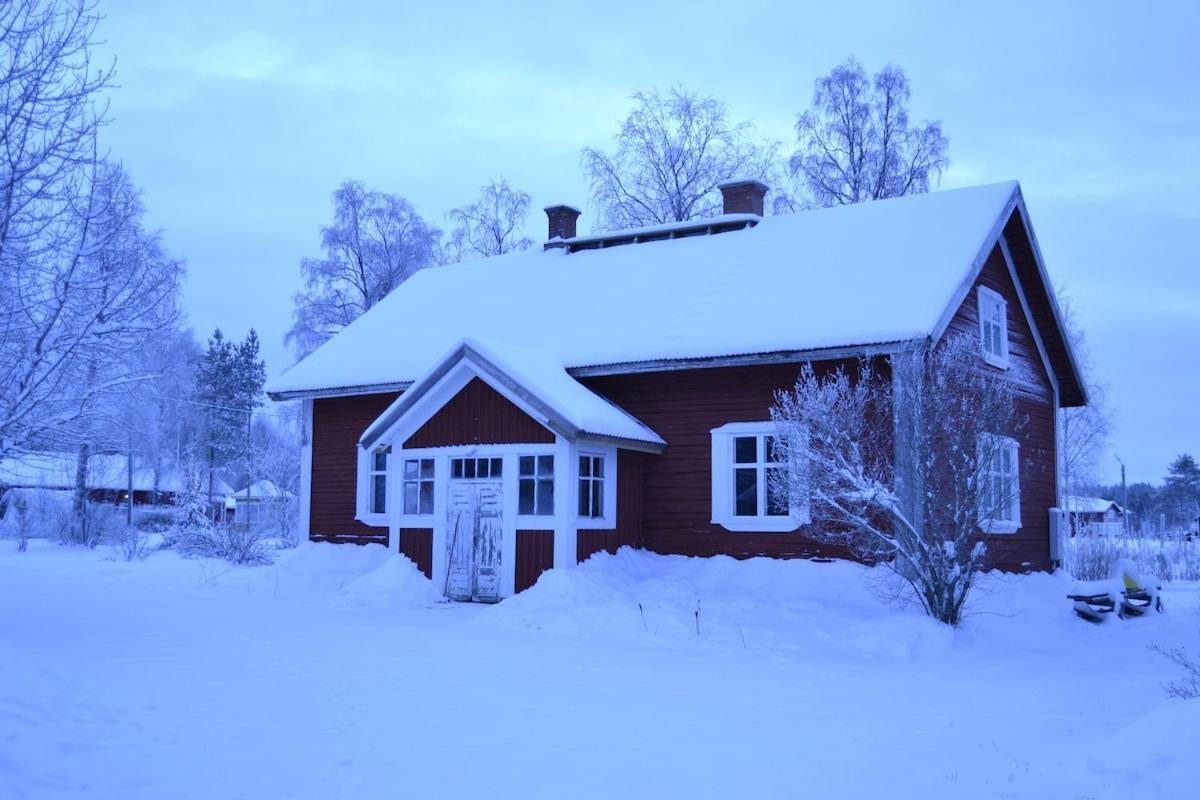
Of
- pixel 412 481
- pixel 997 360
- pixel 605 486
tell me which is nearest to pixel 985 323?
pixel 997 360

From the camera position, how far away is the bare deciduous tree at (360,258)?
113ft

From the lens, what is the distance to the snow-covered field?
20.7ft

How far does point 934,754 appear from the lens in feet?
23.1

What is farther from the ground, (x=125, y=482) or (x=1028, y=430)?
(x=1028, y=430)

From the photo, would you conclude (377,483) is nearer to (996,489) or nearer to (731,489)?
(731,489)

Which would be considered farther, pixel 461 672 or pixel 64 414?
pixel 64 414

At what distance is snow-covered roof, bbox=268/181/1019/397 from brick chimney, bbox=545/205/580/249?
0.96m

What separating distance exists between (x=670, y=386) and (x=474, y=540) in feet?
13.0

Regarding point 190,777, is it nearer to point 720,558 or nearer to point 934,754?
point 934,754

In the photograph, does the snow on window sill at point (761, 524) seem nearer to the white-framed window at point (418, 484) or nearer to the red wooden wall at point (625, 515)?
the red wooden wall at point (625, 515)

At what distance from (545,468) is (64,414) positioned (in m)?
6.50

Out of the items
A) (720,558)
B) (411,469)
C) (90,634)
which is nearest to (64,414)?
(90,634)

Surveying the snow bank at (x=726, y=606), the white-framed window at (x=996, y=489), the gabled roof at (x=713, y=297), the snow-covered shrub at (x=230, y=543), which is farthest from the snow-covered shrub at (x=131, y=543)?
the white-framed window at (x=996, y=489)

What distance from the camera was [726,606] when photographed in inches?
557
